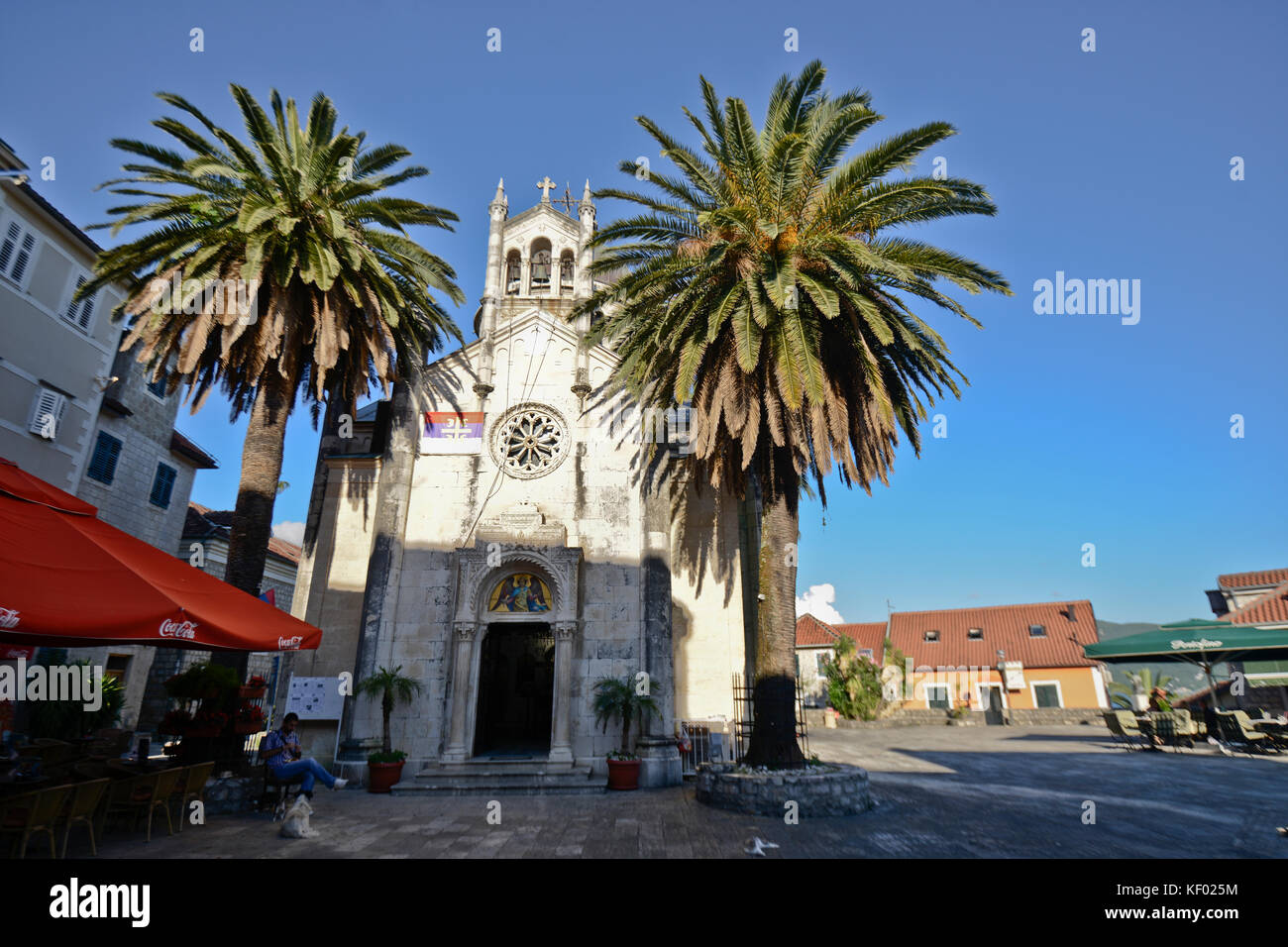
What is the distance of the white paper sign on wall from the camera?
52.3ft

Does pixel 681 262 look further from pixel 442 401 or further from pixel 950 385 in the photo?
pixel 442 401

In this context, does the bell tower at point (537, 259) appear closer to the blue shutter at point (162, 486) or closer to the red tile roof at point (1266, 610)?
the blue shutter at point (162, 486)

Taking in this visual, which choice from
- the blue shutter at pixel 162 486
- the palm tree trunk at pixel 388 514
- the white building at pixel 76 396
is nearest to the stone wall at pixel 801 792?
the palm tree trunk at pixel 388 514

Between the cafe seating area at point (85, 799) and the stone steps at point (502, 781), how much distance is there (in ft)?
15.2

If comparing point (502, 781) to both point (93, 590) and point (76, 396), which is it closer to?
point (93, 590)

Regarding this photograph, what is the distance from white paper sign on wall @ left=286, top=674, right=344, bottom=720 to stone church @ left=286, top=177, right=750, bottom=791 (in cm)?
35

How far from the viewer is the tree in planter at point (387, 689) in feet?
50.0

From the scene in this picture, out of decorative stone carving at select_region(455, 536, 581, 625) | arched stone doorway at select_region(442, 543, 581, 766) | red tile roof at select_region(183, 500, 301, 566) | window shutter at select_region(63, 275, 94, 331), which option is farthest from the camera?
red tile roof at select_region(183, 500, 301, 566)

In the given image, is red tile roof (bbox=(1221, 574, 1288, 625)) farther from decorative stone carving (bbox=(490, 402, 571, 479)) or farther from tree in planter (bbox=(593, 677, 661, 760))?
decorative stone carving (bbox=(490, 402, 571, 479))

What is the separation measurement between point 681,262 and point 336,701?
14.2 meters

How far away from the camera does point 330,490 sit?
1900cm

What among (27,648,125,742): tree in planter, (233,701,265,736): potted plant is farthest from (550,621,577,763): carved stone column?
(27,648,125,742): tree in planter

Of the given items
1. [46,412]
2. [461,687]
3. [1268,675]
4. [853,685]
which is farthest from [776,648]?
[1268,675]
